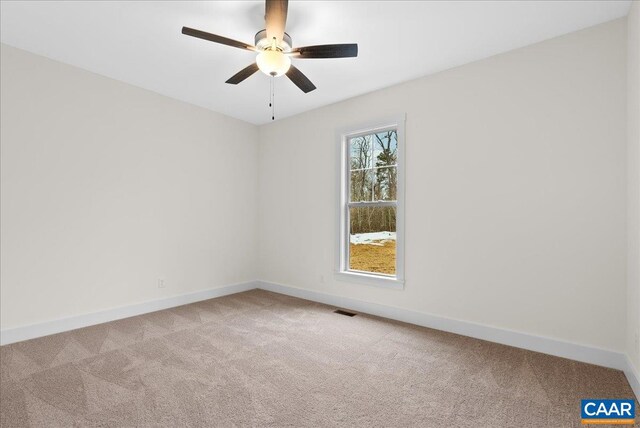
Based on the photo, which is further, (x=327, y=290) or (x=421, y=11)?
(x=327, y=290)

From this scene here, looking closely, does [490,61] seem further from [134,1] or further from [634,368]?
[134,1]

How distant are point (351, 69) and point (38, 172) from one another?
11.1 ft

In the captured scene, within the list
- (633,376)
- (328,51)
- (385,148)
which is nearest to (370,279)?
(385,148)

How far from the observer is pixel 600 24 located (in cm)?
255

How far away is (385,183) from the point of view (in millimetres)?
3998

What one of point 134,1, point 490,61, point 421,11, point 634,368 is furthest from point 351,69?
point 634,368

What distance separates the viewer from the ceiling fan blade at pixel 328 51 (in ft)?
7.31

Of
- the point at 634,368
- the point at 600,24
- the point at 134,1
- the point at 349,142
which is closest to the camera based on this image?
the point at 634,368

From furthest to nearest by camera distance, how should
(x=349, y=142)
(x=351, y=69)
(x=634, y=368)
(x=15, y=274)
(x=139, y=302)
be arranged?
1. (x=349, y=142)
2. (x=139, y=302)
3. (x=351, y=69)
4. (x=15, y=274)
5. (x=634, y=368)

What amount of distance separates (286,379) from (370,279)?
1.89m

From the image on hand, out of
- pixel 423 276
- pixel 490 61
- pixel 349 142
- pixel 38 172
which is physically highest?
pixel 490 61

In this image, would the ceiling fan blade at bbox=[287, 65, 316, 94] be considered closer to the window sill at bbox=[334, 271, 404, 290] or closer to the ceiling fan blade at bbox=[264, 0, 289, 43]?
the ceiling fan blade at bbox=[264, 0, 289, 43]

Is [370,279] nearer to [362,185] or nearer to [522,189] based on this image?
[362,185]

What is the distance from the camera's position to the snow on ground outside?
13.0ft
